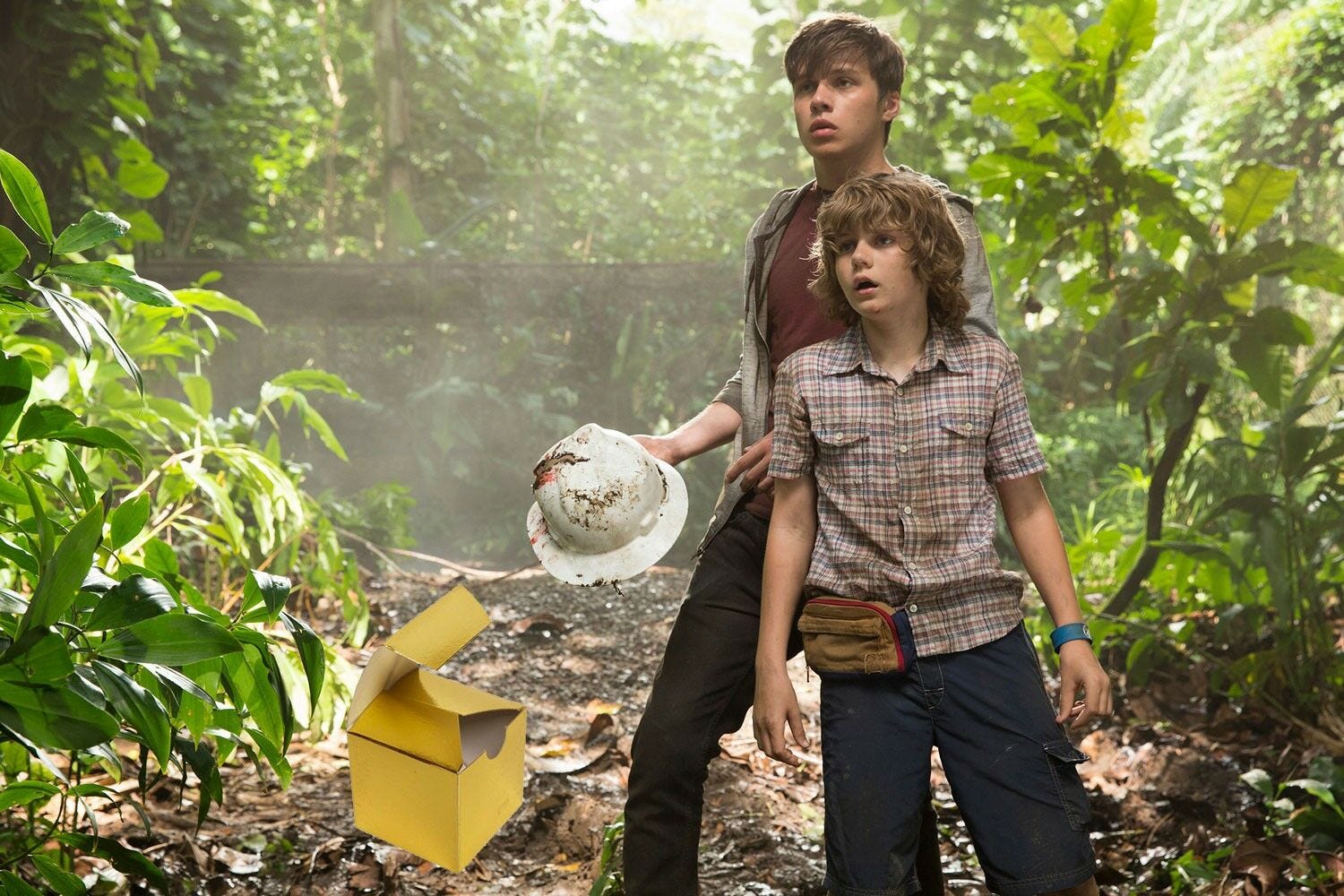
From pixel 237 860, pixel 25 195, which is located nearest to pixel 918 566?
pixel 25 195

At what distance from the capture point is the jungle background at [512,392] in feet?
5.33

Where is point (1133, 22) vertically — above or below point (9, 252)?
above

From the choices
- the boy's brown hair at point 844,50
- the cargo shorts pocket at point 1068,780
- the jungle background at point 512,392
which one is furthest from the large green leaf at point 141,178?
the cargo shorts pocket at point 1068,780

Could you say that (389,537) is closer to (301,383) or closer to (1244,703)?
(301,383)

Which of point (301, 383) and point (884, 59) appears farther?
point (301, 383)

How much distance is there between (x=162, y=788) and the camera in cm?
261

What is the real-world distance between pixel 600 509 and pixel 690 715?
0.37m

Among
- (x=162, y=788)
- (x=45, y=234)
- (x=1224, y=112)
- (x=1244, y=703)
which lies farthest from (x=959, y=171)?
(x=1224, y=112)

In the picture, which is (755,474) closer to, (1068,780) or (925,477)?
(925,477)

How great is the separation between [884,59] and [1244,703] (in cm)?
231

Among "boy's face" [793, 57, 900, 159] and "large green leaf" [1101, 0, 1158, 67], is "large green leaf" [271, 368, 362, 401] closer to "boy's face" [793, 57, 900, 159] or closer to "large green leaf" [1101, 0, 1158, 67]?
"boy's face" [793, 57, 900, 159]

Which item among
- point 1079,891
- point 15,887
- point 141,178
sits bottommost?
point 1079,891

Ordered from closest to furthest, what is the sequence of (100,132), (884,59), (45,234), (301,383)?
(45,234), (884,59), (301,383), (100,132)

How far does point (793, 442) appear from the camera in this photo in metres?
1.80
